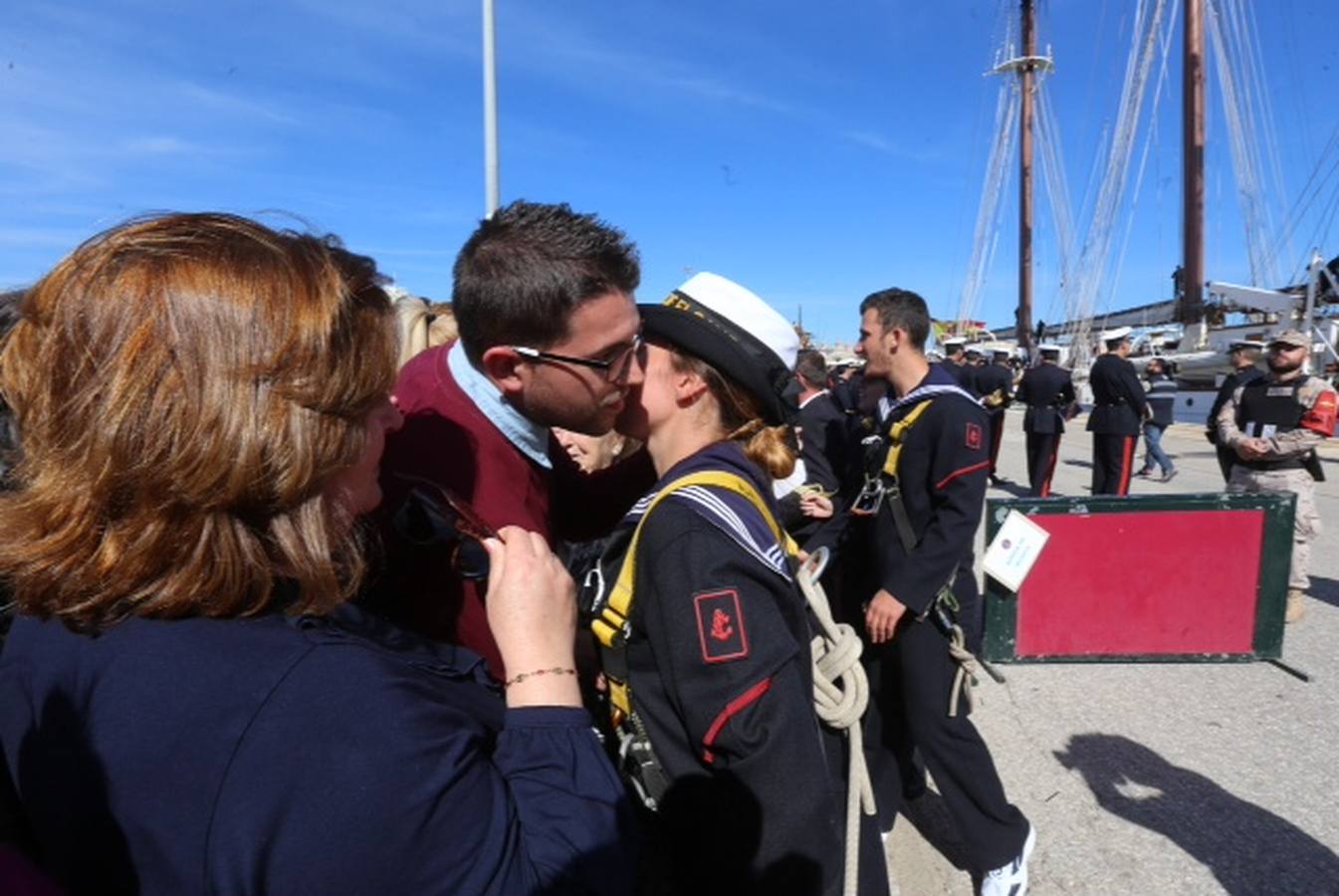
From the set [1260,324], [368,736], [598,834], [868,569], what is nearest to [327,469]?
[368,736]

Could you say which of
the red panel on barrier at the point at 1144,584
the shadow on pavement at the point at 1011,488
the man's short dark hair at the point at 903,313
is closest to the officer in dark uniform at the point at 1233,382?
the red panel on barrier at the point at 1144,584

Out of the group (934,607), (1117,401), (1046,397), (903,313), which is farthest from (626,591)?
(1046,397)

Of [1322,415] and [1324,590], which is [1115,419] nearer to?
[1324,590]

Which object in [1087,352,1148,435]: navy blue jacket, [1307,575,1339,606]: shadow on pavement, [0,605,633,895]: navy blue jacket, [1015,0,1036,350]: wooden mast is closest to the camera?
[0,605,633,895]: navy blue jacket

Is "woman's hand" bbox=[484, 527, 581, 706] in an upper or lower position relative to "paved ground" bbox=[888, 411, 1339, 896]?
upper

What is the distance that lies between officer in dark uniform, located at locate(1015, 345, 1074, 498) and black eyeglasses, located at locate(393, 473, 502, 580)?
33.7 feet

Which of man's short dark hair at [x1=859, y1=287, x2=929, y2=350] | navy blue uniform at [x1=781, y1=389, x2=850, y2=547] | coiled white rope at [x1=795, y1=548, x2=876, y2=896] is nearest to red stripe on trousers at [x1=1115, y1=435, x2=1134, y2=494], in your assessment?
navy blue uniform at [x1=781, y1=389, x2=850, y2=547]

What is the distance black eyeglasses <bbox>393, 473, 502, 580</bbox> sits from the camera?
4.33 feet

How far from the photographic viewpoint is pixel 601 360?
5.59ft

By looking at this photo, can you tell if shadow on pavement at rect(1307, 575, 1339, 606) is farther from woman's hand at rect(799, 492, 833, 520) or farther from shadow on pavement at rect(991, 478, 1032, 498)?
woman's hand at rect(799, 492, 833, 520)

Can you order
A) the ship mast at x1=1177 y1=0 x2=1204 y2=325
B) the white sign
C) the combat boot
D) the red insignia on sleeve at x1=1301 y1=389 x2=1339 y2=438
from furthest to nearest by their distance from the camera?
the ship mast at x1=1177 y1=0 x2=1204 y2=325 → the red insignia on sleeve at x1=1301 y1=389 x2=1339 y2=438 → the combat boot → the white sign

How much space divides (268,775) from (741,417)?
1177mm

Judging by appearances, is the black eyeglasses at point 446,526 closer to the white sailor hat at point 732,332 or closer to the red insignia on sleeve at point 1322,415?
the white sailor hat at point 732,332

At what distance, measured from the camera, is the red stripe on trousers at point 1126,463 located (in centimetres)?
962
